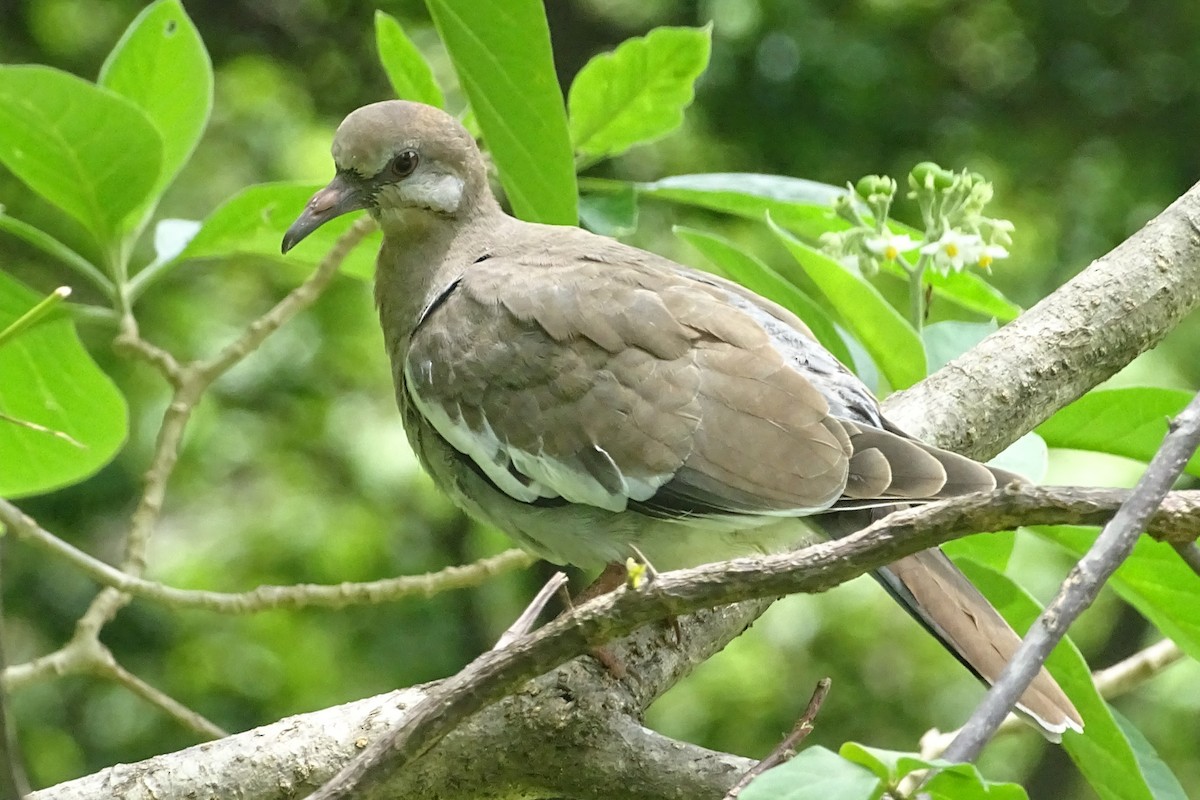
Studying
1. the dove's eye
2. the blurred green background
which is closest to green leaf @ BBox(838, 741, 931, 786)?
the dove's eye

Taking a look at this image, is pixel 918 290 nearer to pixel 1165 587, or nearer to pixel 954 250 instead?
pixel 954 250

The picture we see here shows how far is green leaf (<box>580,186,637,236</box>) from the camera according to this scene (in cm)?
199

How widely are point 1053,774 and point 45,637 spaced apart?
9.53 feet

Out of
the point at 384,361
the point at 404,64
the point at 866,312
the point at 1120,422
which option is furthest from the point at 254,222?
the point at 384,361

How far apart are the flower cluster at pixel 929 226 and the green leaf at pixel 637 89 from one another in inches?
11.8

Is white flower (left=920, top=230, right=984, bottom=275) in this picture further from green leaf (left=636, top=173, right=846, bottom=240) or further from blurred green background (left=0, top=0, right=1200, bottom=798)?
blurred green background (left=0, top=0, right=1200, bottom=798)

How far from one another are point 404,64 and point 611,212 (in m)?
0.39

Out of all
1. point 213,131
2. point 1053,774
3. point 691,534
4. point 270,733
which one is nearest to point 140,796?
point 270,733

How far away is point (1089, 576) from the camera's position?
86 centimetres

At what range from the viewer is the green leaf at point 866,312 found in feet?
5.73

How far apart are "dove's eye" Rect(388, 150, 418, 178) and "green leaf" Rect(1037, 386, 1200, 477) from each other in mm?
998

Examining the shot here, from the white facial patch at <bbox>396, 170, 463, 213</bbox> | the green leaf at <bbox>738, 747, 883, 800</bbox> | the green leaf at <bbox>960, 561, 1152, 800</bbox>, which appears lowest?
the green leaf at <bbox>960, 561, 1152, 800</bbox>

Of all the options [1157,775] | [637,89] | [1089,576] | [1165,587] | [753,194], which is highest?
[637,89]

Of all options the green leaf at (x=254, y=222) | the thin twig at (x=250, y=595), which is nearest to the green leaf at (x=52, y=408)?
the thin twig at (x=250, y=595)
